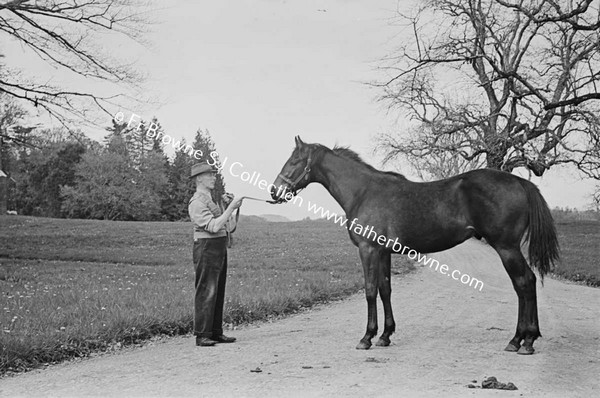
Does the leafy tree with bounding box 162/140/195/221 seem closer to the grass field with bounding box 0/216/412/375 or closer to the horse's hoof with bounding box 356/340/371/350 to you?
the grass field with bounding box 0/216/412/375

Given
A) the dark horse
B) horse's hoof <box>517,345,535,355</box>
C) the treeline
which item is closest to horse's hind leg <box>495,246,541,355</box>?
the dark horse

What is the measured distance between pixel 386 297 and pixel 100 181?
5693 cm

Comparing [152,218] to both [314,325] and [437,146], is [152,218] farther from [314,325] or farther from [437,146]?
[314,325]

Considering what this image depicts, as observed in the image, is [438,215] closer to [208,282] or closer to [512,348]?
[512,348]

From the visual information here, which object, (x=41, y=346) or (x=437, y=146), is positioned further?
(x=437, y=146)

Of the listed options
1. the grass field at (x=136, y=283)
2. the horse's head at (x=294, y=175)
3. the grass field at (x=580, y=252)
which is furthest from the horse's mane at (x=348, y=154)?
the grass field at (x=580, y=252)

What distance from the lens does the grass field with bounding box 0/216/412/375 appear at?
24.6 ft

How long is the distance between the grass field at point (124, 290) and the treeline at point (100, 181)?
29882 millimetres

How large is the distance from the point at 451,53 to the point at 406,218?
17.2 meters

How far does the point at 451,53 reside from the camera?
2320 cm

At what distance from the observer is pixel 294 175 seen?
27.0 ft

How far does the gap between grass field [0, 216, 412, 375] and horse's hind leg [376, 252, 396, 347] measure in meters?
2.84

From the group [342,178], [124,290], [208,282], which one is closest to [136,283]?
[124,290]

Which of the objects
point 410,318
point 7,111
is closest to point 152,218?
point 7,111
